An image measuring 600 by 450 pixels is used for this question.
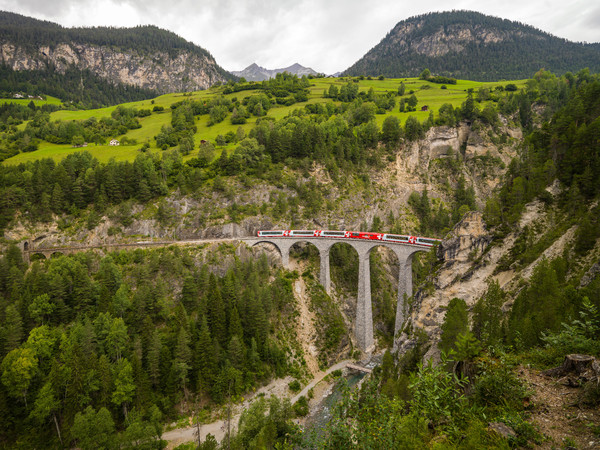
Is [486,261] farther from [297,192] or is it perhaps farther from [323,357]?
[297,192]

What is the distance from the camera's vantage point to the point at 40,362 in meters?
44.5

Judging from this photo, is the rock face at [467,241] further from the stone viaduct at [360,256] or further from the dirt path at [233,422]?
the dirt path at [233,422]

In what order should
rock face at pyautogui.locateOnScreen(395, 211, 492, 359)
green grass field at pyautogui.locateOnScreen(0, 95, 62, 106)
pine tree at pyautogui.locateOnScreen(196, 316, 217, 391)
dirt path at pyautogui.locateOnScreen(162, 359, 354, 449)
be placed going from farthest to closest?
1. green grass field at pyautogui.locateOnScreen(0, 95, 62, 106)
2. pine tree at pyautogui.locateOnScreen(196, 316, 217, 391)
3. rock face at pyautogui.locateOnScreen(395, 211, 492, 359)
4. dirt path at pyautogui.locateOnScreen(162, 359, 354, 449)

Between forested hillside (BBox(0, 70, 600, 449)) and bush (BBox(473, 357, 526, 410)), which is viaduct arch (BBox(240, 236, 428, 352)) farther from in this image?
bush (BBox(473, 357, 526, 410))

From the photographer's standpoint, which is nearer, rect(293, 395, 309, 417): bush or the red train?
rect(293, 395, 309, 417): bush

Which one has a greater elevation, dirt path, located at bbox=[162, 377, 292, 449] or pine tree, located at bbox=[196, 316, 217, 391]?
pine tree, located at bbox=[196, 316, 217, 391]

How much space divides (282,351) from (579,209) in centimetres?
5039

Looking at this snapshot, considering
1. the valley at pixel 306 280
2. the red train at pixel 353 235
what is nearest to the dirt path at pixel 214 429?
the valley at pixel 306 280

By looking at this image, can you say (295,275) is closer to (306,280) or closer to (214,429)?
(306,280)

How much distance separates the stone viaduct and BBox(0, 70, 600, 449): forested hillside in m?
2.84

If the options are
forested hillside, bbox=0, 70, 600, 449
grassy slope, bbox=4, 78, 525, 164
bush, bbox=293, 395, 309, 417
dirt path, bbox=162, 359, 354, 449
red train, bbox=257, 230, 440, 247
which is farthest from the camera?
grassy slope, bbox=4, 78, 525, 164

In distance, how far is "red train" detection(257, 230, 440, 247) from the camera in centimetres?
6013

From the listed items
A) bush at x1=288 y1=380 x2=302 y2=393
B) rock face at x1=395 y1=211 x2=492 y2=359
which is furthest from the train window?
bush at x1=288 y1=380 x2=302 y2=393

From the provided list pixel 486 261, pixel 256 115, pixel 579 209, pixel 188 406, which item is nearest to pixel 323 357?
pixel 188 406
